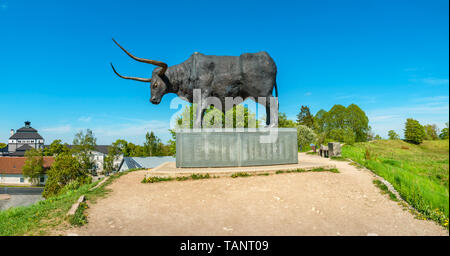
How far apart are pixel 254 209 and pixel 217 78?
6.31 meters

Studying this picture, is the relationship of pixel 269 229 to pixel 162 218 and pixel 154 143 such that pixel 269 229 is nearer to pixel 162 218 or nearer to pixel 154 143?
pixel 162 218

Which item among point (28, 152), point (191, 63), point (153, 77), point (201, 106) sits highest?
point (191, 63)

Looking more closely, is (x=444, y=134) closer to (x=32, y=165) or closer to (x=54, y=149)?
(x=32, y=165)

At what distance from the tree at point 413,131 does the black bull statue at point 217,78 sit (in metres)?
8.43

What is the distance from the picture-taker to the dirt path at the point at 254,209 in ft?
16.3

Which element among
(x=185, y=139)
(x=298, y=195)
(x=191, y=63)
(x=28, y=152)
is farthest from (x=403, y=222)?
(x=28, y=152)

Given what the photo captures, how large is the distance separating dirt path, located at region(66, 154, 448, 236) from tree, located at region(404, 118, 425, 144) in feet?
10.4

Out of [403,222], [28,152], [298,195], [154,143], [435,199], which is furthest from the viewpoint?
[154,143]

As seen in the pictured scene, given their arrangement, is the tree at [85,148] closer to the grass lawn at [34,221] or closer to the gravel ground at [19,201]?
the gravel ground at [19,201]

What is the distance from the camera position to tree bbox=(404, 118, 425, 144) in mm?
2130

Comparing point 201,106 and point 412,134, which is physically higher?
point 201,106

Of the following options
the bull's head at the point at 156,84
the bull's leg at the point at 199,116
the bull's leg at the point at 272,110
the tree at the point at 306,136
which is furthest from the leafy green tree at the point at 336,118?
the bull's head at the point at 156,84

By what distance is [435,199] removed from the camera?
1.81 m

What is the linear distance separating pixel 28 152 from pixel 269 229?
6088 cm
